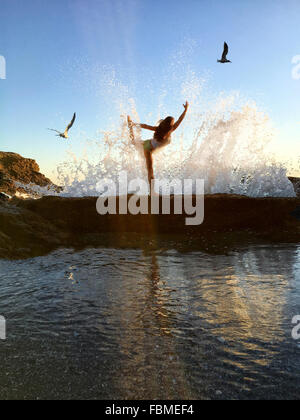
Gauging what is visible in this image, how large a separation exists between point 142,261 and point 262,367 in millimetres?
2825

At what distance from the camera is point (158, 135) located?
733 cm

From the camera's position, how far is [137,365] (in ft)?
5.97

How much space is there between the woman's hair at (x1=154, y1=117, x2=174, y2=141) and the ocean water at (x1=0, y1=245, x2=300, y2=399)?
413 cm

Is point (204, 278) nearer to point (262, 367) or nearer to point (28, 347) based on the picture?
point (262, 367)

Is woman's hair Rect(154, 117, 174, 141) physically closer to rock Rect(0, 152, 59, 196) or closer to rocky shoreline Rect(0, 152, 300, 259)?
rocky shoreline Rect(0, 152, 300, 259)

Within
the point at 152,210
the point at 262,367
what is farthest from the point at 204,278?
the point at 152,210

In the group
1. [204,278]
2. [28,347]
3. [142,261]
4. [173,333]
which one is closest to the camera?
[28,347]

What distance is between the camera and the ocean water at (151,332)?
64.7 inches

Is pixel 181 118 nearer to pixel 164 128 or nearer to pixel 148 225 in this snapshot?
pixel 164 128

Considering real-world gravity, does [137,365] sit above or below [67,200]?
below

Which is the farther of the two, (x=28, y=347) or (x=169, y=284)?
(x=169, y=284)

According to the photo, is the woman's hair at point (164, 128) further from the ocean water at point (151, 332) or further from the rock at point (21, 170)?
the rock at point (21, 170)

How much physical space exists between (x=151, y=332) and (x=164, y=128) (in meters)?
5.83

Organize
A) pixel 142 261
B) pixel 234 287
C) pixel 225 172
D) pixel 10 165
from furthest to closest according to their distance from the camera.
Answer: pixel 10 165 < pixel 225 172 < pixel 142 261 < pixel 234 287
